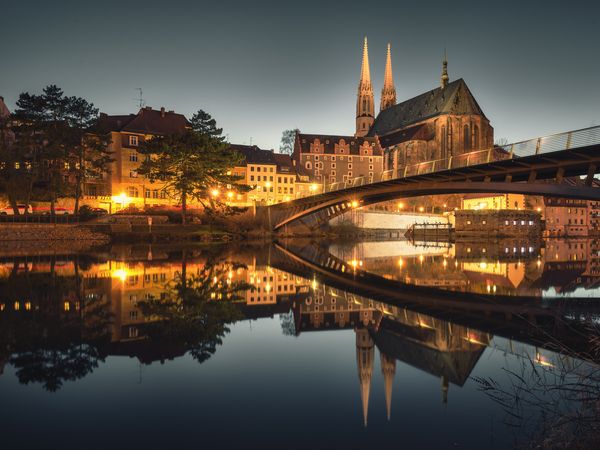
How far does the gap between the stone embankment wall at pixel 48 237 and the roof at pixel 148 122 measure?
2866 centimetres

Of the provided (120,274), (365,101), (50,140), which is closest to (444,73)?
(365,101)

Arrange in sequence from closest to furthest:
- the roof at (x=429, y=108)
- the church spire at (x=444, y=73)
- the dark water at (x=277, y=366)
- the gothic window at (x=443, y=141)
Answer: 1. the dark water at (x=277, y=366)
2. the roof at (x=429, y=108)
3. the gothic window at (x=443, y=141)
4. the church spire at (x=444, y=73)

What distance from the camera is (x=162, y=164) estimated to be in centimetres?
5625

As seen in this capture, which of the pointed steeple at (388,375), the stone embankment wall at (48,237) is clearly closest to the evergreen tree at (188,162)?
the stone embankment wall at (48,237)

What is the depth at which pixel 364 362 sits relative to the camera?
9.62 metres

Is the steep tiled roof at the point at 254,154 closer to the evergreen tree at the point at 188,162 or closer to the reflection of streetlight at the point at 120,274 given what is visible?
the evergreen tree at the point at 188,162

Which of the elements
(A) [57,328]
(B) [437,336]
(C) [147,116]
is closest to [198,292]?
(A) [57,328]

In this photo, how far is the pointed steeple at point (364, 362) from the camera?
767 centimetres

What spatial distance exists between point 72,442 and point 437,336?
8572mm

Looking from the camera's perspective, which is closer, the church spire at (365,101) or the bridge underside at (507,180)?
the bridge underside at (507,180)

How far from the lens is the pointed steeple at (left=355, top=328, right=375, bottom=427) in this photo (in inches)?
302

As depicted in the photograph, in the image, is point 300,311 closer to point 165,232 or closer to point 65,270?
point 65,270

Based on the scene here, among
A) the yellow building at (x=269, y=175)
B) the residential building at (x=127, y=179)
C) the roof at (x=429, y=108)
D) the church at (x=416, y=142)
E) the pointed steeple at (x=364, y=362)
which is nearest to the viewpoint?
the pointed steeple at (x=364, y=362)

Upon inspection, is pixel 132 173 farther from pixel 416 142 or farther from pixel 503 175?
pixel 416 142
